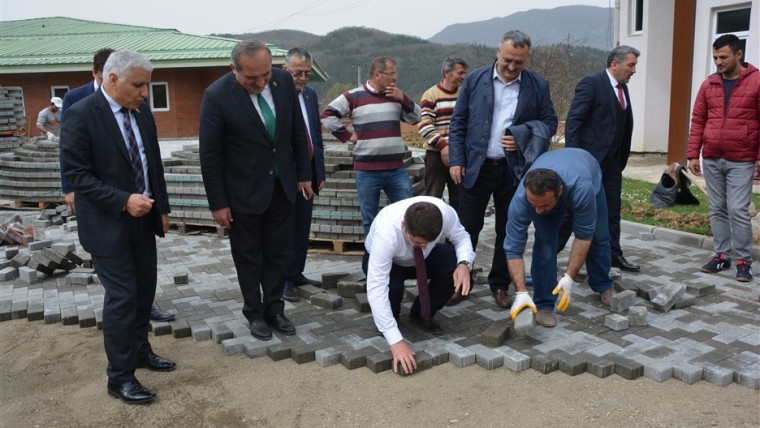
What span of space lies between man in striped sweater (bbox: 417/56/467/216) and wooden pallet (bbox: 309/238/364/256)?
1.16m

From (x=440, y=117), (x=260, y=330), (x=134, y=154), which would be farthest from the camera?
(x=440, y=117)

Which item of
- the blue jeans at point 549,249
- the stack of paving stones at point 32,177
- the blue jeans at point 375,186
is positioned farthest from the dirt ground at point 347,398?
the stack of paving stones at point 32,177

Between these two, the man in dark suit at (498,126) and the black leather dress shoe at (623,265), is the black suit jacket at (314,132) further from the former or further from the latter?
the black leather dress shoe at (623,265)

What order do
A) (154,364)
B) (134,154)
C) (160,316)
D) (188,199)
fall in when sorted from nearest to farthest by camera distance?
(134,154) < (154,364) < (160,316) < (188,199)

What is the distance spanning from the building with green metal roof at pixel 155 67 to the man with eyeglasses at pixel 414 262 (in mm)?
16561

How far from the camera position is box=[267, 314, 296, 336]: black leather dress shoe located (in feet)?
14.3

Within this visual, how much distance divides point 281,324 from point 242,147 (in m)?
1.29

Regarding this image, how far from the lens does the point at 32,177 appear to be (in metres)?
9.80

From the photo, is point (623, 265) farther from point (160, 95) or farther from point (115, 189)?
point (160, 95)

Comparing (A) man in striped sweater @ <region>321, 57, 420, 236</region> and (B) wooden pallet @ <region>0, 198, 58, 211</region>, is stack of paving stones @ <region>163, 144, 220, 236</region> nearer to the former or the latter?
(A) man in striped sweater @ <region>321, 57, 420, 236</region>

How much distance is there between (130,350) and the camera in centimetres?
351

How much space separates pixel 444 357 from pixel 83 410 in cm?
213

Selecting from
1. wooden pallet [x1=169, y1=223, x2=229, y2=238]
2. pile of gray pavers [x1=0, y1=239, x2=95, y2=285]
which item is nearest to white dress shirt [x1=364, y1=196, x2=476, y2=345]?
pile of gray pavers [x1=0, y1=239, x2=95, y2=285]

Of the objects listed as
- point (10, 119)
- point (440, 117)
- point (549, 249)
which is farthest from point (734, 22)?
point (10, 119)
